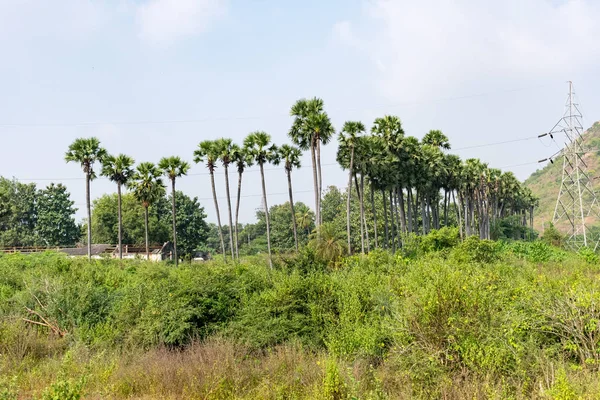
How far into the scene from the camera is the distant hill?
126125 millimetres

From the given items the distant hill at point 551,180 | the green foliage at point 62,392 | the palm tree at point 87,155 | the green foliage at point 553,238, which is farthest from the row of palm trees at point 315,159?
the distant hill at point 551,180

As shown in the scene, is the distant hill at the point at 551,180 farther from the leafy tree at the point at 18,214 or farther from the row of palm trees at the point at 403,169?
the leafy tree at the point at 18,214

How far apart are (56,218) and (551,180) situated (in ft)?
427

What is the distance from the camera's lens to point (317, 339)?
13750mm

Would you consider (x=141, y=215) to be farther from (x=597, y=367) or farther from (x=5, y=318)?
(x=597, y=367)

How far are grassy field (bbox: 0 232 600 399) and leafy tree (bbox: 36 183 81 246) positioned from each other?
64994 millimetres

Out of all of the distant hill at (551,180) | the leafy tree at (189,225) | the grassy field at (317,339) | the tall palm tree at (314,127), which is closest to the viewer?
the grassy field at (317,339)

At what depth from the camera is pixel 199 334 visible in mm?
14617

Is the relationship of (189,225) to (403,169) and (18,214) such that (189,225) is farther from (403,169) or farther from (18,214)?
(403,169)

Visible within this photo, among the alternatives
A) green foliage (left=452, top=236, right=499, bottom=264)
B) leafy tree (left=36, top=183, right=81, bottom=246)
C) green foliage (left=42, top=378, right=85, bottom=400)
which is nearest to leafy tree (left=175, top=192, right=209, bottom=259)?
leafy tree (left=36, top=183, right=81, bottom=246)

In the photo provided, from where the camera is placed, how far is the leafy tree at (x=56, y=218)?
249ft

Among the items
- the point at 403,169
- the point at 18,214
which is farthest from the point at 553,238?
the point at 18,214

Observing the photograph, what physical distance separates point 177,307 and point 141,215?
5813 cm

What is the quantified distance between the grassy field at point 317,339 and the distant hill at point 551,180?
4459 inches
